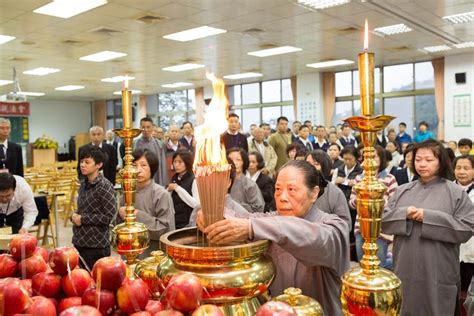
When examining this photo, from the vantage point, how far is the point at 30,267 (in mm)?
1021

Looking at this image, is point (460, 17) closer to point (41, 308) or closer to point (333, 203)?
point (333, 203)

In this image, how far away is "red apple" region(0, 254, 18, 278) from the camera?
103 centimetres

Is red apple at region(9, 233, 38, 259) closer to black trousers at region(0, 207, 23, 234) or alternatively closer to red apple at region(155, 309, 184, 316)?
red apple at region(155, 309, 184, 316)

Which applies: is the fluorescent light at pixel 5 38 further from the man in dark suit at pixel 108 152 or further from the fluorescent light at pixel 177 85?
the fluorescent light at pixel 177 85

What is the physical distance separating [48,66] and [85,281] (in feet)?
34.0

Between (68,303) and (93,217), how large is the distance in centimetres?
240

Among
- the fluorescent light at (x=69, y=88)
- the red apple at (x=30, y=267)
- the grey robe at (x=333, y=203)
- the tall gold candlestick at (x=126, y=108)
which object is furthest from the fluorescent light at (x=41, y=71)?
the red apple at (x=30, y=267)

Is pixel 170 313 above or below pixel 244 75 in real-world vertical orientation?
below

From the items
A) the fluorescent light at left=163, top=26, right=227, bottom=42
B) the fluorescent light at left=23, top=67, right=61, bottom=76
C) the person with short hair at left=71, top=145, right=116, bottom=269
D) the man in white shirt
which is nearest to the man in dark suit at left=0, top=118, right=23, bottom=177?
the man in white shirt

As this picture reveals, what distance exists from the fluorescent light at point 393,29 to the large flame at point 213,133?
23.1ft

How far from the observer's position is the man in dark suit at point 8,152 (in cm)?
484

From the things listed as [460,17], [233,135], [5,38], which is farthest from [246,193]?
[5,38]

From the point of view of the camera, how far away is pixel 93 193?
3174 mm

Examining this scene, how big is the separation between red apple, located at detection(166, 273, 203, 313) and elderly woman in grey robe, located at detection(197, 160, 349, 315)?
0.55 ft
